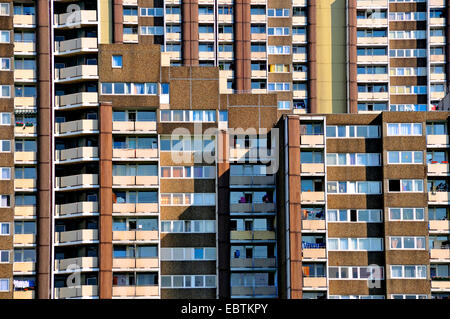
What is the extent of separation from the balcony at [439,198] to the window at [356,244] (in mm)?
7048

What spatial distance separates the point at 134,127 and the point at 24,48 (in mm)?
15072

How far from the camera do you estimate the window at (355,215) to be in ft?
310

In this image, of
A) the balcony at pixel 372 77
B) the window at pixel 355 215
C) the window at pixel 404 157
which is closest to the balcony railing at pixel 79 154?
the window at pixel 355 215

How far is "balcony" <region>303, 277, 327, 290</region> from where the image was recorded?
9294cm

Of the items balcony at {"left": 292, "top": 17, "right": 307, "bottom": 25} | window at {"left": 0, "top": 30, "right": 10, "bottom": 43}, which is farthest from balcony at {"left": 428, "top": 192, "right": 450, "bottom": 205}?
window at {"left": 0, "top": 30, "right": 10, "bottom": 43}

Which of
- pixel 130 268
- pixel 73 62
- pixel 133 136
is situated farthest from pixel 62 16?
pixel 130 268

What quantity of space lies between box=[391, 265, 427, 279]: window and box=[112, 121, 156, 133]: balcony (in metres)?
29.3

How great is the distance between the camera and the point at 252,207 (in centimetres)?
9844

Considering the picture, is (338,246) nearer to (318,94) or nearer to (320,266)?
(320,266)

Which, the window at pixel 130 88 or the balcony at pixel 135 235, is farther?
the window at pixel 130 88

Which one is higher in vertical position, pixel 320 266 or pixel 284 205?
pixel 284 205

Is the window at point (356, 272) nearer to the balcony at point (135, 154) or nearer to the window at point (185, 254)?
the window at point (185, 254)

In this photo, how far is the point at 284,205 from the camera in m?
94.5
